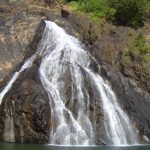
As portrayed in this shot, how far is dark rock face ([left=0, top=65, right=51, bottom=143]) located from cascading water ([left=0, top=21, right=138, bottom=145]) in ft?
2.41

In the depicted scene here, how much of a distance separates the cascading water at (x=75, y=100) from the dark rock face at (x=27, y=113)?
735 mm

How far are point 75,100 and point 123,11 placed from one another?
63.3 feet

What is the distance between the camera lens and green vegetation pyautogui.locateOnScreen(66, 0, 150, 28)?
51.2m

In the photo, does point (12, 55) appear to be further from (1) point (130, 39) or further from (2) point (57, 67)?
(1) point (130, 39)

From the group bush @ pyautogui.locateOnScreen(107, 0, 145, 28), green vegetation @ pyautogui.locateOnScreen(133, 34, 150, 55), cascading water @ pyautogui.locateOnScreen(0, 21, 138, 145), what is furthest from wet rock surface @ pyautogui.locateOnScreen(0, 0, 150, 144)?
bush @ pyautogui.locateOnScreen(107, 0, 145, 28)

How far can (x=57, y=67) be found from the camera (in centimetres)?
3934

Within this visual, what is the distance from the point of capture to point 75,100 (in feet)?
118

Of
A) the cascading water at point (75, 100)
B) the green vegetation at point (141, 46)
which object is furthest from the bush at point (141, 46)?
the cascading water at point (75, 100)

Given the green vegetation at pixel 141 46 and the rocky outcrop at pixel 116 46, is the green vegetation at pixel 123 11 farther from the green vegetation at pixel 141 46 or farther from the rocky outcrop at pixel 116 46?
the green vegetation at pixel 141 46

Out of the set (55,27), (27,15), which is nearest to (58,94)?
(55,27)

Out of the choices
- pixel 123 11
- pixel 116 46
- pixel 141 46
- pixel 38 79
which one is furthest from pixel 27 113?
pixel 123 11

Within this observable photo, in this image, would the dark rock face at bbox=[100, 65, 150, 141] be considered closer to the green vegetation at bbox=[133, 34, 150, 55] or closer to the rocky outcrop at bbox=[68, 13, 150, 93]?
the rocky outcrop at bbox=[68, 13, 150, 93]

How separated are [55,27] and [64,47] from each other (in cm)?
557

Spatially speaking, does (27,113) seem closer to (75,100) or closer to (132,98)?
(75,100)
